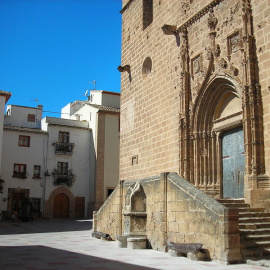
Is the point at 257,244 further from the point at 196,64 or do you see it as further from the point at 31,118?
the point at 31,118

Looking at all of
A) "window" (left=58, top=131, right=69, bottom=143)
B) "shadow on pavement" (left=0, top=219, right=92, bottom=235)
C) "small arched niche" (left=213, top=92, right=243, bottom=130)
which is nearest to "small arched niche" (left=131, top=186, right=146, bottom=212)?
"small arched niche" (left=213, top=92, right=243, bottom=130)

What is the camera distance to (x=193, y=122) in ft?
41.6

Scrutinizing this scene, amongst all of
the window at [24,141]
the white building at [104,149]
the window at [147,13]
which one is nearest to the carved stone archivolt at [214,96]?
the window at [147,13]

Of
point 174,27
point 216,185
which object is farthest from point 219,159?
point 174,27

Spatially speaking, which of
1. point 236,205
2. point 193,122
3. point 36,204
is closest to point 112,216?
point 193,122

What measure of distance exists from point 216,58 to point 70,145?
18.5 meters

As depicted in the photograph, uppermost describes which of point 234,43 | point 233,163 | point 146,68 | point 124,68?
point 124,68

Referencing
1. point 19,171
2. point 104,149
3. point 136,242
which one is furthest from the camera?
point 104,149

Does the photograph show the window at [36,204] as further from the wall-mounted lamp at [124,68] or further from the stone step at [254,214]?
the stone step at [254,214]

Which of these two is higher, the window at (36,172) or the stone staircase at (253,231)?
the window at (36,172)

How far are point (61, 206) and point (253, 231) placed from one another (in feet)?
70.6

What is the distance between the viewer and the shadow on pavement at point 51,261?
6.81 meters

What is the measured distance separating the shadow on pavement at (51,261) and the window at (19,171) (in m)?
17.7

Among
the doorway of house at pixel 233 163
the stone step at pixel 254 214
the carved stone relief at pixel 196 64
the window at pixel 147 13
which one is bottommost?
the stone step at pixel 254 214
